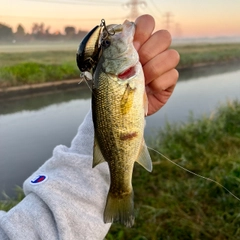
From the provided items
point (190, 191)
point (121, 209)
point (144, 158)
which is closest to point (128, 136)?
point (144, 158)

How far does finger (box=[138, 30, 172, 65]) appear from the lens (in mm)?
903

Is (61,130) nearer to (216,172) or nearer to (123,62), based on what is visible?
(216,172)

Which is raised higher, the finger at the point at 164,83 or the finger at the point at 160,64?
the finger at the point at 160,64

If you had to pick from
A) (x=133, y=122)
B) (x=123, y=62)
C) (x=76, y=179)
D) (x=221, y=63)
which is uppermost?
(x=123, y=62)

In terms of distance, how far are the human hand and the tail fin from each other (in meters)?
0.36

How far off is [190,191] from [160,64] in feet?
5.61

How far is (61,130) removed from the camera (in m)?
3.49

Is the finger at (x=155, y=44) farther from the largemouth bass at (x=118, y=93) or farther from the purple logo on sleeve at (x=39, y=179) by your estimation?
the purple logo on sleeve at (x=39, y=179)

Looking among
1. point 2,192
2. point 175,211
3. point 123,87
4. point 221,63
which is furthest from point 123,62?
point 221,63

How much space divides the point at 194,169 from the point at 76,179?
6.29 ft

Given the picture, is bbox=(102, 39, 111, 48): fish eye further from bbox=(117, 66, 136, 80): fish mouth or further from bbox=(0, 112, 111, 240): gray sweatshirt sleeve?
bbox=(0, 112, 111, 240): gray sweatshirt sleeve

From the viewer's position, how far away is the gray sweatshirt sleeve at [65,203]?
3.23 feet

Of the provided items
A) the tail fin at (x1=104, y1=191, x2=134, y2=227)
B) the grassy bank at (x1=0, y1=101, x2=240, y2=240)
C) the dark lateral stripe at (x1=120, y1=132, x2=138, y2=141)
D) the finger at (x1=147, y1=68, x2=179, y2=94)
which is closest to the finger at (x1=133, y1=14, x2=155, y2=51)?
the finger at (x1=147, y1=68, x2=179, y2=94)

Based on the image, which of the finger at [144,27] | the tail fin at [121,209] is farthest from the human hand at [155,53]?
the tail fin at [121,209]
